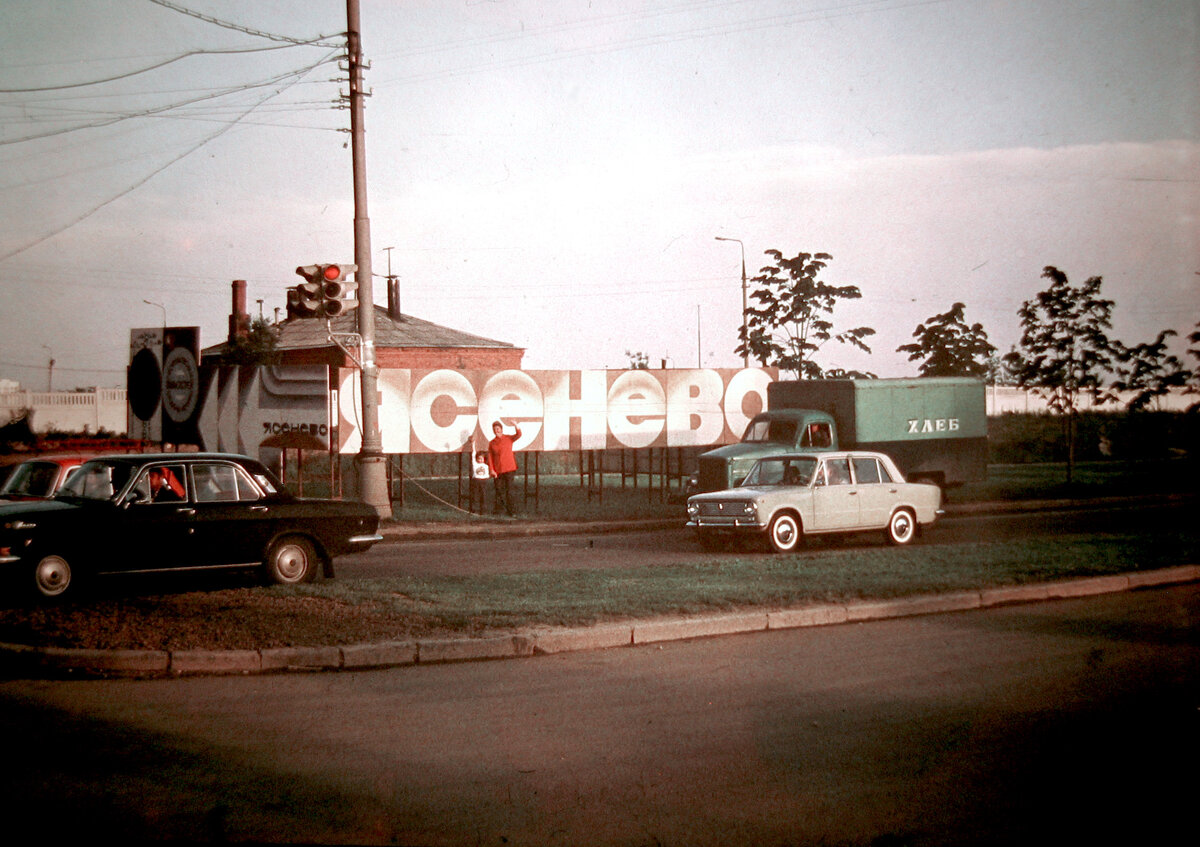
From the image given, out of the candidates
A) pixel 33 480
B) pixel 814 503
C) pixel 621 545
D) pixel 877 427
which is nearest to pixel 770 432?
pixel 877 427

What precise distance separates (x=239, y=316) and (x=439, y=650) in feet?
151

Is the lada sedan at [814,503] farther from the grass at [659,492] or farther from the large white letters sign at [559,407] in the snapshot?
the large white letters sign at [559,407]

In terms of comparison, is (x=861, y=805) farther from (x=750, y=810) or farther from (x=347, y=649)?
(x=347, y=649)

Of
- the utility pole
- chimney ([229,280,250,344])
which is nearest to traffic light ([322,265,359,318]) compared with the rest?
the utility pole

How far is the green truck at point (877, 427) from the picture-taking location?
21734 millimetres

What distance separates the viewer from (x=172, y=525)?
10.7 m

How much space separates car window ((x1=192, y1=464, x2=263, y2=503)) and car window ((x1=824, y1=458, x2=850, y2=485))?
8.79m

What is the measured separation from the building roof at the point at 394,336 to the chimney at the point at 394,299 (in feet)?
0.63

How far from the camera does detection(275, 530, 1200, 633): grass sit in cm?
959

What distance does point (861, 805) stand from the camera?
5.05m

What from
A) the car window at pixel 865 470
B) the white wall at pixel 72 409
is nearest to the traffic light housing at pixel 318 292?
the car window at pixel 865 470

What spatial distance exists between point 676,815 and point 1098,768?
8.05 ft

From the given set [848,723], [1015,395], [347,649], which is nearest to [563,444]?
[347,649]

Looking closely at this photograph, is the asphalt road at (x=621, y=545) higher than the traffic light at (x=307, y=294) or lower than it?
lower
